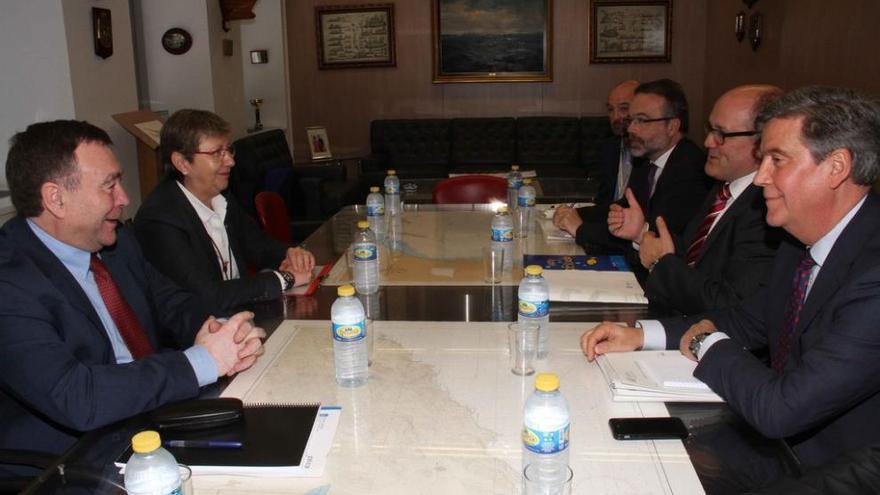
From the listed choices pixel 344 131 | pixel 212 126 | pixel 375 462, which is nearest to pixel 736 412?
pixel 375 462

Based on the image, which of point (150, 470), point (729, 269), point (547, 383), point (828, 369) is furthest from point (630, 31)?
point (150, 470)

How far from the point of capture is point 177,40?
6.32m

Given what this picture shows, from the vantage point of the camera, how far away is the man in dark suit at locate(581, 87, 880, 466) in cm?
142

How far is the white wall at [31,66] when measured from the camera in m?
4.20

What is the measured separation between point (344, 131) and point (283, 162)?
161cm

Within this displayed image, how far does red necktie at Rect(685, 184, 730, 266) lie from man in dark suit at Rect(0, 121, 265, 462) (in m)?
1.58

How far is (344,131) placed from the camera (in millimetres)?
8703

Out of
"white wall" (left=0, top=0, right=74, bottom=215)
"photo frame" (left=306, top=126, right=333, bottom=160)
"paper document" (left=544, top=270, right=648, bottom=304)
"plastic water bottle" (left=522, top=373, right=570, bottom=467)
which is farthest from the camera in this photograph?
"photo frame" (left=306, top=126, right=333, bottom=160)

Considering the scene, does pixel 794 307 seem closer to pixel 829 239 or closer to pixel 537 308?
pixel 829 239

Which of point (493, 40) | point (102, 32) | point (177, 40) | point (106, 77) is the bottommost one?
point (106, 77)

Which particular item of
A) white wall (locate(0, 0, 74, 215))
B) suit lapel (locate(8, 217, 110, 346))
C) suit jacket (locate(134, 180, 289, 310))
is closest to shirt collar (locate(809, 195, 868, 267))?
suit jacket (locate(134, 180, 289, 310))

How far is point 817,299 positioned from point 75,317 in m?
1.68

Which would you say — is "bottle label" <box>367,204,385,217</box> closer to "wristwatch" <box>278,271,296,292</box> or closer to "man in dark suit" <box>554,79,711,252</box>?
"man in dark suit" <box>554,79,711,252</box>

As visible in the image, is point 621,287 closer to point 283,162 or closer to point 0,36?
point 0,36
